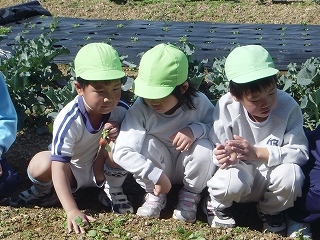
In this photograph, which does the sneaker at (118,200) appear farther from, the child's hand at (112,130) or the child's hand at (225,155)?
the child's hand at (225,155)

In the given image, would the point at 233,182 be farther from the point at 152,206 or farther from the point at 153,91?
the point at 153,91

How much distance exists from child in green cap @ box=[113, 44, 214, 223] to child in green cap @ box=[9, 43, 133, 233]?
13cm

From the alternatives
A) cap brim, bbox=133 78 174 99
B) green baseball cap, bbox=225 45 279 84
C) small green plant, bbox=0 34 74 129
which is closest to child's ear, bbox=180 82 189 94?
cap brim, bbox=133 78 174 99

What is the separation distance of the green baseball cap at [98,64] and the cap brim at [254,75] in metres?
0.60

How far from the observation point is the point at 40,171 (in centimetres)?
347

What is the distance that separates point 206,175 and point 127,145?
0.46 meters

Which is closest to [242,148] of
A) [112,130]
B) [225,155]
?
[225,155]

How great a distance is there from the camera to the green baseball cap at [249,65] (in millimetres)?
3123

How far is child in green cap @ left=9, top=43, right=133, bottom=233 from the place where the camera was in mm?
3262

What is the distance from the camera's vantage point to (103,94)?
3.29 m

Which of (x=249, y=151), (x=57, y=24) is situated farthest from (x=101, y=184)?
(x=57, y=24)

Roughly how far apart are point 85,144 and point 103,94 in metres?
0.36

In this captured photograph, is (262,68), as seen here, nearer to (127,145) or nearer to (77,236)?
(127,145)

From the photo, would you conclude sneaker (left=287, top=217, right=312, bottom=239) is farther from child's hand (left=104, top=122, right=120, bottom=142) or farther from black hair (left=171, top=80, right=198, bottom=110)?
child's hand (left=104, top=122, right=120, bottom=142)
